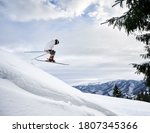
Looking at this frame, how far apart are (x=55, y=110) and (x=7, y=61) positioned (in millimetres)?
1477

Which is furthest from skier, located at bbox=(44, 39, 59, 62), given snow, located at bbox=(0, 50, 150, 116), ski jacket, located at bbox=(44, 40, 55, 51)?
snow, located at bbox=(0, 50, 150, 116)

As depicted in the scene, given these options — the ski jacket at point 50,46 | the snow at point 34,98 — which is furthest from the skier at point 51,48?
the snow at point 34,98

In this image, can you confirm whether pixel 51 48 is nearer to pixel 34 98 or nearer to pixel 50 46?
pixel 50 46

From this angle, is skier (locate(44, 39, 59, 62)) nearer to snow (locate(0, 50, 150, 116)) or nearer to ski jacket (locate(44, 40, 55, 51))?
ski jacket (locate(44, 40, 55, 51))

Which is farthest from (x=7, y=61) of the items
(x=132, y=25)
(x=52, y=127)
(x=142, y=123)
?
(x=132, y=25)

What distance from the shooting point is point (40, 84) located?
15.8 ft

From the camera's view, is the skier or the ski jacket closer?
the skier

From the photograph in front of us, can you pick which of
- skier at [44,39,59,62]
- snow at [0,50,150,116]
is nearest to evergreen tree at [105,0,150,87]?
skier at [44,39,59,62]

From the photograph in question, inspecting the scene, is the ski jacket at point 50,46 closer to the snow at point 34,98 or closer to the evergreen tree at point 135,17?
the evergreen tree at point 135,17

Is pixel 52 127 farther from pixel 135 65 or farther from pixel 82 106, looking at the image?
pixel 135 65

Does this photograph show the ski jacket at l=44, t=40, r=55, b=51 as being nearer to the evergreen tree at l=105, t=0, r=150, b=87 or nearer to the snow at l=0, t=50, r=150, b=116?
the evergreen tree at l=105, t=0, r=150, b=87

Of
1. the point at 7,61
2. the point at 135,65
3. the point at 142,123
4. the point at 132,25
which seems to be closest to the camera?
the point at 142,123

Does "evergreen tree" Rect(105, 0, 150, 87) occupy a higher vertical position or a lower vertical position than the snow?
higher

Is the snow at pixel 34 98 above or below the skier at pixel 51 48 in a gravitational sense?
below
